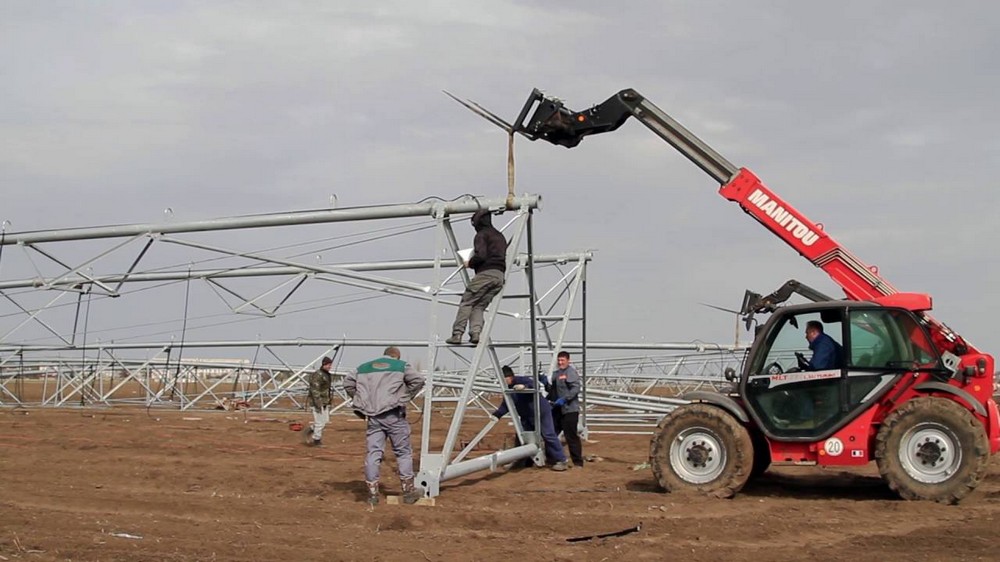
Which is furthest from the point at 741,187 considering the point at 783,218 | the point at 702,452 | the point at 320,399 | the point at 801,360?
the point at 320,399

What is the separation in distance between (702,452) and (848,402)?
155cm

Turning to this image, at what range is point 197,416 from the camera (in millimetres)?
28219

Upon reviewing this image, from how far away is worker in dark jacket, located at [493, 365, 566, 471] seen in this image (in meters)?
13.7

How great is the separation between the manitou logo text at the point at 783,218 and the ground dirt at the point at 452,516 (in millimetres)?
2793

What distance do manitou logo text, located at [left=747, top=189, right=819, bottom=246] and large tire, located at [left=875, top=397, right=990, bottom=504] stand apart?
2123 mm

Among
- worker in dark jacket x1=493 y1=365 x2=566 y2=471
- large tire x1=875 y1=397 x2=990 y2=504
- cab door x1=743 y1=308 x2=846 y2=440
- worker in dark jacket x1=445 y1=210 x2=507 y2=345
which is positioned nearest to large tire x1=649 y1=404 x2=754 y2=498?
cab door x1=743 y1=308 x2=846 y2=440

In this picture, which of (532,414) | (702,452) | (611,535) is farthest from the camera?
(532,414)

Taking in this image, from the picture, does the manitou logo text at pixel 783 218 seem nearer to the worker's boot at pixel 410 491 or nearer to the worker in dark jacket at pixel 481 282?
the worker in dark jacket at pixel 481 282

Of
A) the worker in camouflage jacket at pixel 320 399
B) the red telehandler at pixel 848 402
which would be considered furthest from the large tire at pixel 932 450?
the worker in camouflage jacket at pixel 320 399

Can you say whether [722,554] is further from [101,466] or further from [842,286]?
[101,466]

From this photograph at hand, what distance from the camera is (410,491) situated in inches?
420

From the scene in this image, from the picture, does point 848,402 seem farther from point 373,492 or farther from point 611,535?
point 373,492

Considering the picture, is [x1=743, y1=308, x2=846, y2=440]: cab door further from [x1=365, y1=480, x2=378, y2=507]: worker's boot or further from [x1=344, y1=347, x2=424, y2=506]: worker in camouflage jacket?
[x1=365, y1=480, x2=378, y2=507]: worker's boot

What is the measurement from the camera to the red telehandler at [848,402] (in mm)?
9836
